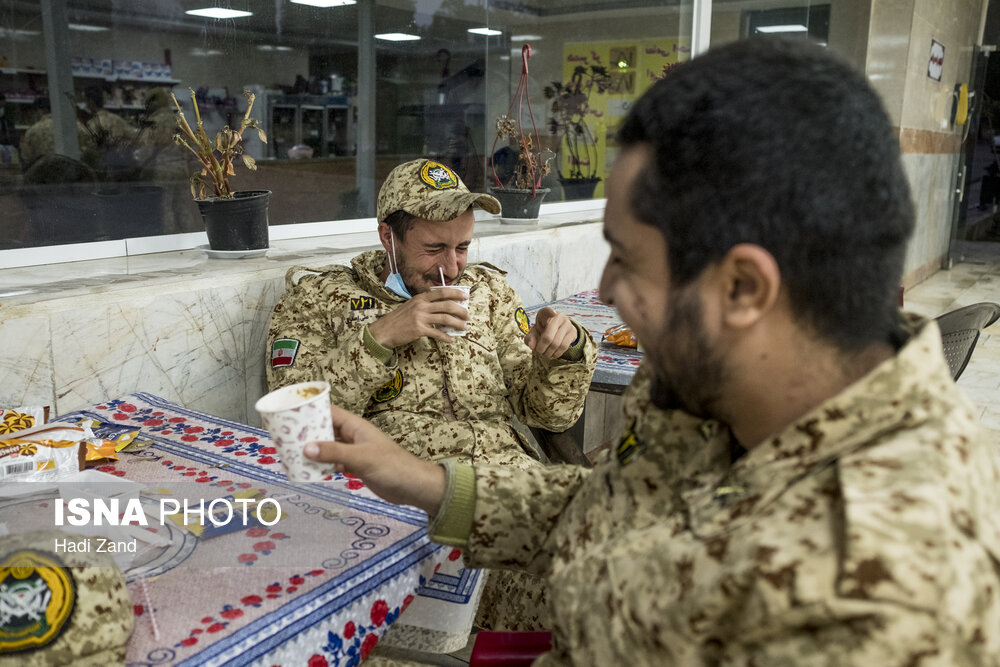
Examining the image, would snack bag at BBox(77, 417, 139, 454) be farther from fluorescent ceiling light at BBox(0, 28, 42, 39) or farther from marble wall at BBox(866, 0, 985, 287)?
marble wall at BBox(866, 0, 985, 287)

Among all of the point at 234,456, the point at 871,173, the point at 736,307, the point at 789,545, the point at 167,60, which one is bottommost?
the point at 234,456

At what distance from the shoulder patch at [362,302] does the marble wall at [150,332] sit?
42cm

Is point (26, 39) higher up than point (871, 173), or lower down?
higher up

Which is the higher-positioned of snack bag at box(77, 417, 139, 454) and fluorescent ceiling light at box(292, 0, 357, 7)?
fluorescent ceiling light at box(292, 0, 357, 7)

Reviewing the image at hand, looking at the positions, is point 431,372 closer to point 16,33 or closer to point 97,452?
point 97,452

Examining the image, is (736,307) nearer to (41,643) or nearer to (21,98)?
(41,643)

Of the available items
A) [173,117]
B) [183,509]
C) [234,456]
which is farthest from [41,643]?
[173,117]

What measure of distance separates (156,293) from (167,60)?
1.06 metres

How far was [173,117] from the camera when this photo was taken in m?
2.77

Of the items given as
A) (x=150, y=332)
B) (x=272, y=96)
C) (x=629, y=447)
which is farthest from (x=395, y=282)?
(x=272, y=96)

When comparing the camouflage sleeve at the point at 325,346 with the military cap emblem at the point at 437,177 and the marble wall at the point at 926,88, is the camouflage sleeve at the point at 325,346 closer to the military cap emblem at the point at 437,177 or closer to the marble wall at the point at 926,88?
the military cap emblem at the point at 437,177

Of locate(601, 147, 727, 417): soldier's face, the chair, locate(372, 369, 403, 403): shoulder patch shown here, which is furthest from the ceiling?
the chair

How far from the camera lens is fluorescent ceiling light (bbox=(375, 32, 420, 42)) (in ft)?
11.9

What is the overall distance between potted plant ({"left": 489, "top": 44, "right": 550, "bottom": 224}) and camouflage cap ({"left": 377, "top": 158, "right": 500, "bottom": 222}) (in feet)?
5.82
